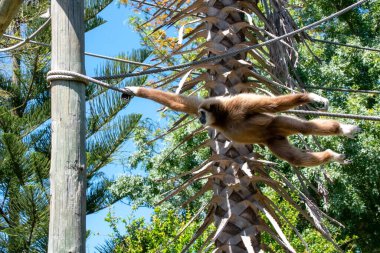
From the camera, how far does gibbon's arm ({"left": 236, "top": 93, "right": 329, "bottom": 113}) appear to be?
393 centimetres

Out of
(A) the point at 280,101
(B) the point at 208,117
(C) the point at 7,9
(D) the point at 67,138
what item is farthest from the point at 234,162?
(C) the point at 7,9

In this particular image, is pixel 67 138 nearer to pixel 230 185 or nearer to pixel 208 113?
pixel 208 113

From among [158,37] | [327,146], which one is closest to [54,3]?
[327,146]

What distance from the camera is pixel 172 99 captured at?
4.78m

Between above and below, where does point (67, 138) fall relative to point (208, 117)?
below

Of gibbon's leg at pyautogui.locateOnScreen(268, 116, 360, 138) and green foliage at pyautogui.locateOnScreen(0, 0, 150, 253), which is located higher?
green foliage at pyautogui.locateOnScreen(0, 0, 150, 253)

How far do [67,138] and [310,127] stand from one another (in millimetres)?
Result: 1709

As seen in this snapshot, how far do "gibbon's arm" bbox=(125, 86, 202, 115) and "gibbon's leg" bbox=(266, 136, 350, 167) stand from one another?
0.63 metres

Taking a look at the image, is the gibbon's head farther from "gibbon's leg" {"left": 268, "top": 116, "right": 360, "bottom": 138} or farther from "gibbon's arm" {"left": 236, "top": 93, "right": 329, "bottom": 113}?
"gibbon's leg" {"left": 268, "top": 116, "right": 360, "bottom": 138}

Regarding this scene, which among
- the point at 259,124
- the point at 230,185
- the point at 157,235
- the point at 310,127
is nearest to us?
the point at 310,127

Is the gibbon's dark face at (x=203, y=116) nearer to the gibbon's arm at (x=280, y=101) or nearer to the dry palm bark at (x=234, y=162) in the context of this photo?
the gibbon's arm at (x=280, y=101)

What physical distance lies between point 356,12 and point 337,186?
177 inches

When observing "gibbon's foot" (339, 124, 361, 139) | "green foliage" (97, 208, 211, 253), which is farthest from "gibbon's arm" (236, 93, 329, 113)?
"green foliage" (97, 208, 211, 253)

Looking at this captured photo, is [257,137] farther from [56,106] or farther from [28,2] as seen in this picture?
[28,2]
